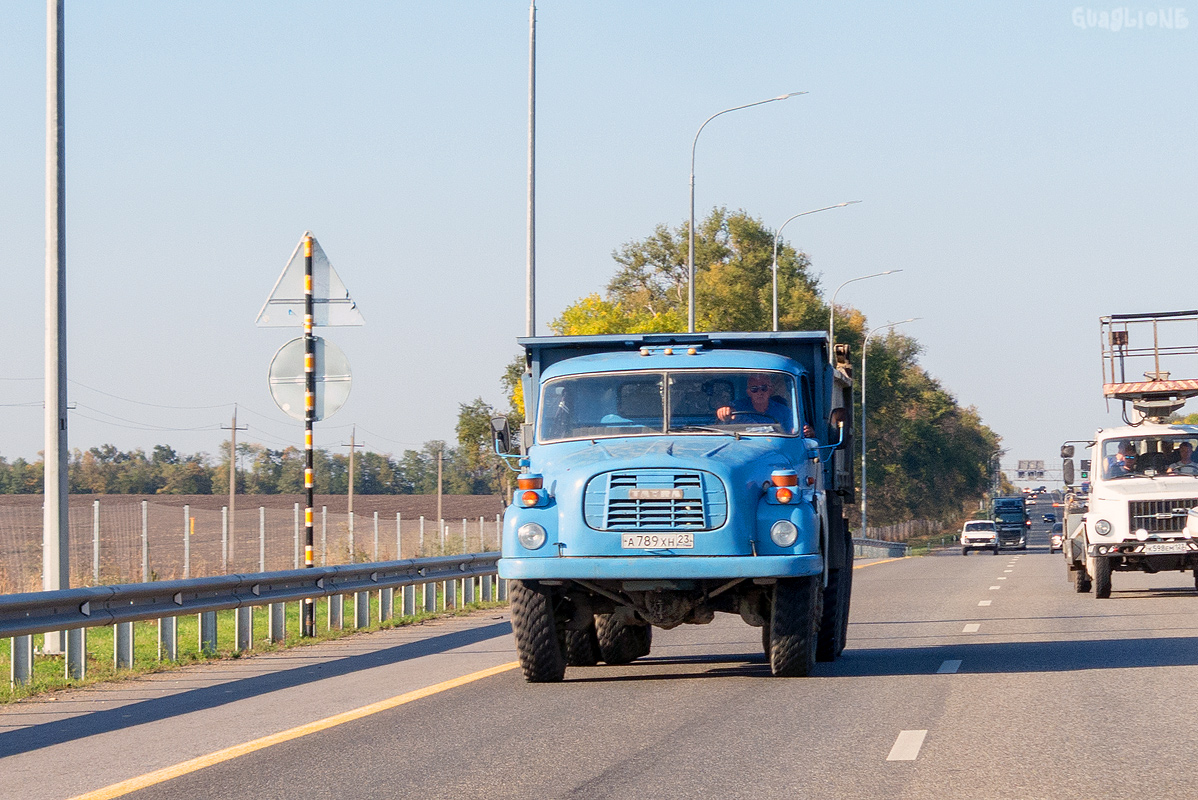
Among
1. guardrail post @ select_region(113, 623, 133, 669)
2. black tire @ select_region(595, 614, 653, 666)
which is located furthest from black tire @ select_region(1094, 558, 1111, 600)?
guardrail post @ select_region(113, 623, 133, 669)

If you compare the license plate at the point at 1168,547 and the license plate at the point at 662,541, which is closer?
the license plate at the point at 662,541

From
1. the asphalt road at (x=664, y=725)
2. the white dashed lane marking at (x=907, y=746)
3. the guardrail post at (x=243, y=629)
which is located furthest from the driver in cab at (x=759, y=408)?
the guardrail post at (x=243, y=629)

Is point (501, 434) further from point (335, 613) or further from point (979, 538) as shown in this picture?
point (979, 538)

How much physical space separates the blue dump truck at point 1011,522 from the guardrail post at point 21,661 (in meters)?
79.3

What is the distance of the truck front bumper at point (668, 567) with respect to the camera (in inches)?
476

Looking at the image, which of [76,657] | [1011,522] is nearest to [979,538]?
[1011,522]

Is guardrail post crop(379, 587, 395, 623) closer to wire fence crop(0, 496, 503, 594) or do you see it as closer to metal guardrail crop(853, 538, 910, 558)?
wire fence crop(0, 496, 503, 594)

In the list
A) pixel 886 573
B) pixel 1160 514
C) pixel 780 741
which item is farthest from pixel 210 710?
pixel 886 573

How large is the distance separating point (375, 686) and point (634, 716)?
2.88 m

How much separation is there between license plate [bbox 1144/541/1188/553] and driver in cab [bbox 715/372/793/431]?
11.5 meters

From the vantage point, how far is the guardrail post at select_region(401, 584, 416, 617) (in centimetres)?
2177

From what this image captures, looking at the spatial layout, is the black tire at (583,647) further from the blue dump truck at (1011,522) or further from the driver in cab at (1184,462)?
the blue dump truck at (1011,522)

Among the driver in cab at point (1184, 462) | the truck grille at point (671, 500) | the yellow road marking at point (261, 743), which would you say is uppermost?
the driver in cab at point (1184, 462)

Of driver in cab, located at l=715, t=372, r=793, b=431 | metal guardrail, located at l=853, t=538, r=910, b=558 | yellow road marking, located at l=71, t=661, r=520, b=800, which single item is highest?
driver in cab, located at l=715, t=372, r=793, b=431
